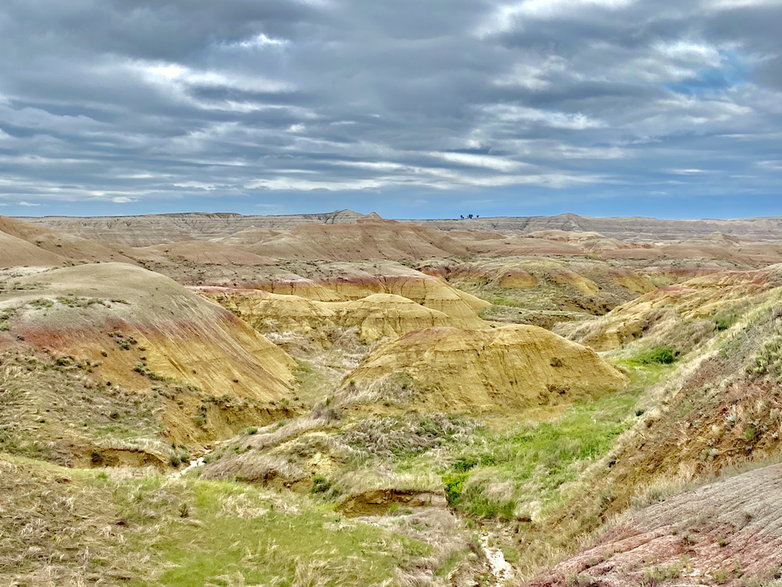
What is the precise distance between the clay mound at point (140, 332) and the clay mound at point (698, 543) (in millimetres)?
26114

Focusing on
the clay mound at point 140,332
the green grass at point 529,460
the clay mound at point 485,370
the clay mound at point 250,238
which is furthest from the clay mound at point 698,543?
the clay mound at point 250,238

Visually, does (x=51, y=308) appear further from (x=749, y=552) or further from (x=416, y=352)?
(x=749, y=552)

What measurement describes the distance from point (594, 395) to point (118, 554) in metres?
21.0

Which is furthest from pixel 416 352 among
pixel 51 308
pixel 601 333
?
pixel 601 333

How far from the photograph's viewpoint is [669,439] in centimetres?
1454

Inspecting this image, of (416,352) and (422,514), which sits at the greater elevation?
(416,352)

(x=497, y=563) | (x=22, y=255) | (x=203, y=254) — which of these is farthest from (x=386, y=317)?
(x=203, y=254)

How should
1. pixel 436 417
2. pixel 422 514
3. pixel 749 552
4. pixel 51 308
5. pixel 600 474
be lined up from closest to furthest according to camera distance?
pixel 749 552 < pixel 600 474 < pixel 422 514 < pixel 436 417 < pixel 51 308

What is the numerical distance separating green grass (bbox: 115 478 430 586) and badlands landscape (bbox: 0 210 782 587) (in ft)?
0.20

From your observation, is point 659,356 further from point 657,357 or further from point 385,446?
point 385,446

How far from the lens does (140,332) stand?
1382 inches

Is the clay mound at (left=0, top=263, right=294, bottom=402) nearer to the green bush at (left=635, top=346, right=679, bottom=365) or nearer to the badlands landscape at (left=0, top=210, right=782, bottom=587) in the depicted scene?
the badlands landscape at (left=0, top=210, right=782, bottom=587)

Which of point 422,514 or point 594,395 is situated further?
point 594,395

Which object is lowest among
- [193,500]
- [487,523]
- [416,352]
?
[487,523]
